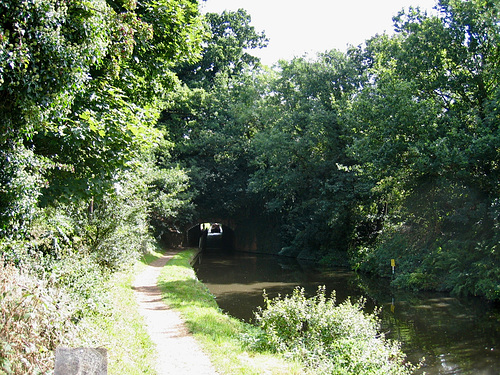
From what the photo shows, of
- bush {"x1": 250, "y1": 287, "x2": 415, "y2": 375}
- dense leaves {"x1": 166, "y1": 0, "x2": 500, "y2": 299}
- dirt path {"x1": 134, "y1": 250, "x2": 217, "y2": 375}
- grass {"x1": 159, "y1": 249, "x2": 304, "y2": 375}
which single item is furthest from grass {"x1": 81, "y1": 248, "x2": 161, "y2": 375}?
dense leaves {"x1": 166, "y1": 0, "x2": 500, "y2": 299}

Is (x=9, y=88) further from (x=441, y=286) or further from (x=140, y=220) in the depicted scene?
(x=441, y=286)

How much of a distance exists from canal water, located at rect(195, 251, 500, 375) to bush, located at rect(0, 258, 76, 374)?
6.69 meters

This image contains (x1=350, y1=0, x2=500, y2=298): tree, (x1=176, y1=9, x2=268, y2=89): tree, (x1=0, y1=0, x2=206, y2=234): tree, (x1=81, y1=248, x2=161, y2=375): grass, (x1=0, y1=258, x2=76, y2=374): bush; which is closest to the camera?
(x1=0, y1=258, x2=76, y2=374): bush

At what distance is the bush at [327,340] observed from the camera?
6855 millimetres

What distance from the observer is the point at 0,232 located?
6680 millimetres

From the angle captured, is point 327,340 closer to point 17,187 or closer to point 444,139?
point 17,187

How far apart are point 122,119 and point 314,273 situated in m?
16.5

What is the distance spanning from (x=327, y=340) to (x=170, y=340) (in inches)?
113

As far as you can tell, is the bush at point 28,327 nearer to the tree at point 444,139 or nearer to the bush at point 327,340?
the bush at point 327,340

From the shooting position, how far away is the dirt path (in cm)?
630

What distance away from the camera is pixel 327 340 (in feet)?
25.4

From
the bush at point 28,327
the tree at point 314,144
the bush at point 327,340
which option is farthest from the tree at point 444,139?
the bush at point 28,327

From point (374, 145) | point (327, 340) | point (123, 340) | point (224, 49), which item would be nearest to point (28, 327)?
point (123, 340)

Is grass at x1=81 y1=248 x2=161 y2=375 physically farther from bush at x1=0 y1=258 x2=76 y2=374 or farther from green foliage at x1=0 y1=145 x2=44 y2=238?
green foliage at x1=0 y1=145 x2=44 y2=238
